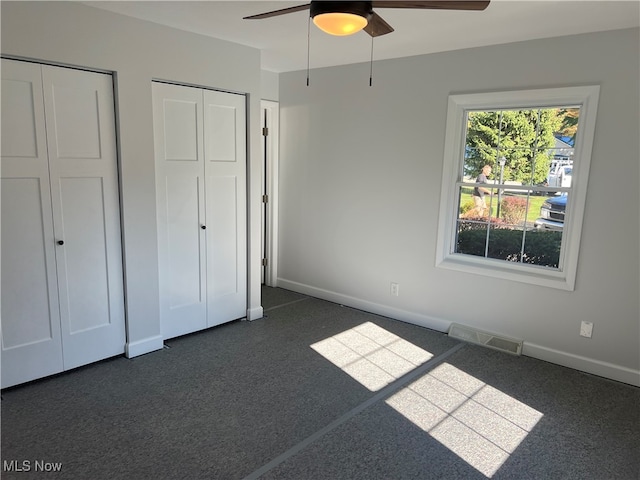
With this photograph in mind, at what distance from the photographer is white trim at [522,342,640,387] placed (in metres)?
3.07

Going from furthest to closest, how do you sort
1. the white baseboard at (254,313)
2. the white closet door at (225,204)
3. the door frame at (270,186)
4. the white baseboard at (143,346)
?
the door frame at (270,186)
the white baseboard at (254,313)
the white closet door at (225,204)
the white baseboard at (143,346)

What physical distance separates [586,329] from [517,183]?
122 centimetres

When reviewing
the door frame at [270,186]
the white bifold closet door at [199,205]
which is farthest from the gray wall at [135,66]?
the door frame at [270,186]

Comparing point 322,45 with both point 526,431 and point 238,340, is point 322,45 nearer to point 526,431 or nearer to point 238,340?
point 238,340

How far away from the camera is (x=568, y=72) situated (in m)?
3.09

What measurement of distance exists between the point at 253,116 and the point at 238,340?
196 centimetres

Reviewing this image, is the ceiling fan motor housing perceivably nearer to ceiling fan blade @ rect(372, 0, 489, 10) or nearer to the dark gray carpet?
ceiling fan blade @ rect(372, 0, 489, 10)

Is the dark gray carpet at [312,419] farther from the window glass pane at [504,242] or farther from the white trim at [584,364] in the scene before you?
the window glass pane at [504,242]

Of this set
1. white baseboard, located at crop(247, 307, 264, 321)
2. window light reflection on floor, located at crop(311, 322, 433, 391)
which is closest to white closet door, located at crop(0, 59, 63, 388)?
white baseboard, located at crop(247, 307, 264, 321)

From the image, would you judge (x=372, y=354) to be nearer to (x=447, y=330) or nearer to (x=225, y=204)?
(x=447, y=330)

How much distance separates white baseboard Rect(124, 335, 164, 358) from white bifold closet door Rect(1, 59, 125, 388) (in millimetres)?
151

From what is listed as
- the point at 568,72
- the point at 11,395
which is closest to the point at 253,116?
the point at 568,72

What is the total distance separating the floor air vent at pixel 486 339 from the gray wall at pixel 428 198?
6cm

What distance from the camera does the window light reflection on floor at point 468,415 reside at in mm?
2348
